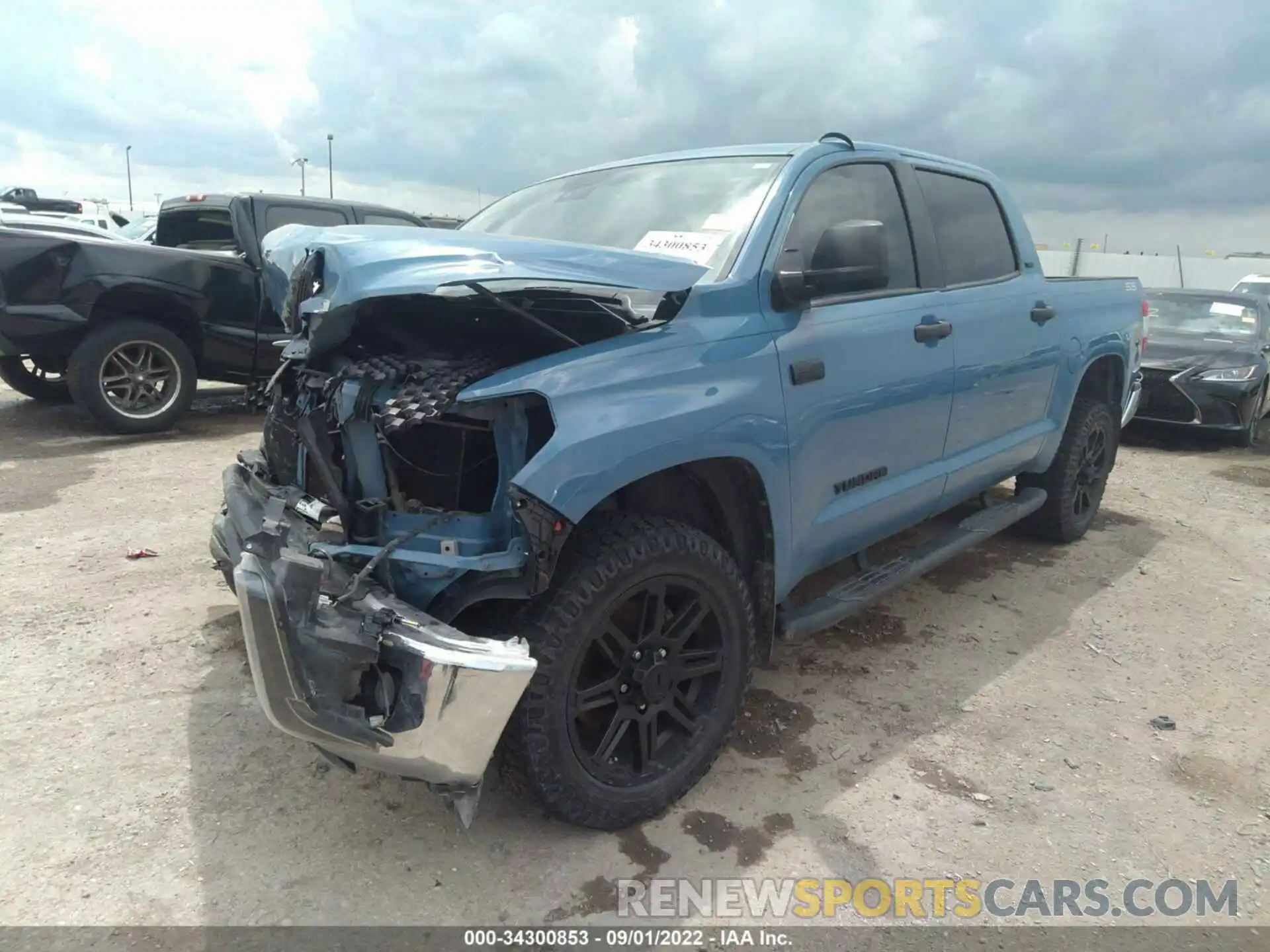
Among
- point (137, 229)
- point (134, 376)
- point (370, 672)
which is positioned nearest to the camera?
point (370, 672)

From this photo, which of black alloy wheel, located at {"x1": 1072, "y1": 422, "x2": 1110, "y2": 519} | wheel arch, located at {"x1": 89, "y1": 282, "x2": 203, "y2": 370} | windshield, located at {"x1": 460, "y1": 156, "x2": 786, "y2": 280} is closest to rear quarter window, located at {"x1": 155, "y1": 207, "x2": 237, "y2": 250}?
wheel arch, located at {"x1": 89, "y1": 282, "x2": 203, "y2": 370}

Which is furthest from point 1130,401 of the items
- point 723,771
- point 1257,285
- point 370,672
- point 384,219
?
point 1257,285

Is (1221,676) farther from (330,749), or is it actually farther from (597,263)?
(330,749)

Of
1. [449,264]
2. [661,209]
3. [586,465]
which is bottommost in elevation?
[586,465]

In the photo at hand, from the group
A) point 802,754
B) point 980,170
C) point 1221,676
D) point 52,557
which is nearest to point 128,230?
point 52,557

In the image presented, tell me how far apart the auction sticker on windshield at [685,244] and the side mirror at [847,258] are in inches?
12.7

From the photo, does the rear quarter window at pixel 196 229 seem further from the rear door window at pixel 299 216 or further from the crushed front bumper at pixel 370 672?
the crushed front bumper at pixel 370 672

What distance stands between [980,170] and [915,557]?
2068 millimetres

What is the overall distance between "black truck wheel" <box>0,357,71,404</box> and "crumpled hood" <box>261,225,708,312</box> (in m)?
6.25

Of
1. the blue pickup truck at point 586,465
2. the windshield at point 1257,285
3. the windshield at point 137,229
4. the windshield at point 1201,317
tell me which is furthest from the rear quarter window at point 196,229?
the windshield at point 1257,285

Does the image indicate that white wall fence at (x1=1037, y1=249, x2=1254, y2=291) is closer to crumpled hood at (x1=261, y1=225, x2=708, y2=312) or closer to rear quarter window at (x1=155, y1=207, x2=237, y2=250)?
rear quarter window at (x1=155, y1=207, x2=237, y2=250)

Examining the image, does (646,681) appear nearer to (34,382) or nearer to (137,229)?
(34,382)

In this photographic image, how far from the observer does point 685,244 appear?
2961 millimetres

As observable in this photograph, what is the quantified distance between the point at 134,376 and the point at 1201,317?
1025cm
